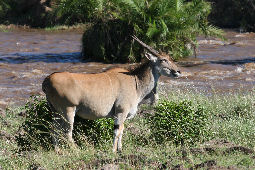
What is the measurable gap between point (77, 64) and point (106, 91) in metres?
11.3

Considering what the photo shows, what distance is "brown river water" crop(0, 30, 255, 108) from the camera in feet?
49.0

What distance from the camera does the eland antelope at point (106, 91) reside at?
7.59 meters

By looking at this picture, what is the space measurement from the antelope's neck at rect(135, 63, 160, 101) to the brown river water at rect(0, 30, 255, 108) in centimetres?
291

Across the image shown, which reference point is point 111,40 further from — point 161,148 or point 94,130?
point 161,148

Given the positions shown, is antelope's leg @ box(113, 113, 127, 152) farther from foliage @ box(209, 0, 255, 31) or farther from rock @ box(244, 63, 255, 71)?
foliage @ box(209, 0, 255, 31)

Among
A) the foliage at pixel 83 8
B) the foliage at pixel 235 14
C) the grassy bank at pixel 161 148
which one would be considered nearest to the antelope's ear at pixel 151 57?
the grassy bank at pixel 161 148

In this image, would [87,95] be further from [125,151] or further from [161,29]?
[161,29]

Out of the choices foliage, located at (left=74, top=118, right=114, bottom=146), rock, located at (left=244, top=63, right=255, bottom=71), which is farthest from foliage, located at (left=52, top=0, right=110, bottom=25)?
foliage, located at (left=74, top=118, right=114, bottom=146)

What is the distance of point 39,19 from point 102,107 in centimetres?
2643

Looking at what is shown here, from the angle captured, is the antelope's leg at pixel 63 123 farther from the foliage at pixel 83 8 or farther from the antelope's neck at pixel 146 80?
the foliage at pixel 83 8

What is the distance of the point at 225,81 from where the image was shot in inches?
630

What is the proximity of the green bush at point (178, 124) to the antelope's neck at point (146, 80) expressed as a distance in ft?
1.06

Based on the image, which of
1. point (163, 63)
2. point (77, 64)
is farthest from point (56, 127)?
point (77, 64)

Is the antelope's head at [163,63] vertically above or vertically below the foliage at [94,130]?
above
